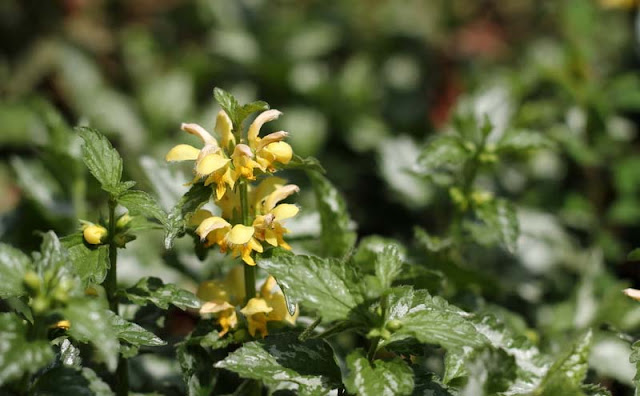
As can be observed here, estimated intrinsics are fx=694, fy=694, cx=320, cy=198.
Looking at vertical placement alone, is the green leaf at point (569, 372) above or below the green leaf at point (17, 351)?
above

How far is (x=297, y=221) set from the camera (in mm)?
1308

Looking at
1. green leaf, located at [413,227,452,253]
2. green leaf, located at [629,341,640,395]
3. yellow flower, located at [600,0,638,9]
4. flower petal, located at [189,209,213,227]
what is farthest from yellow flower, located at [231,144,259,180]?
yellow flower, located at [600,0,638,9]

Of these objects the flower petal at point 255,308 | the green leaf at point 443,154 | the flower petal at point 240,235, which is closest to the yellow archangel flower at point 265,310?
the flower petal at point 255,308

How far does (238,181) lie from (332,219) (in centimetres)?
30

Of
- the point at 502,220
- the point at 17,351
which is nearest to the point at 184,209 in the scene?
the point at 17,351

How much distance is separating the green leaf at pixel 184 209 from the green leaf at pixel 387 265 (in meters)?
0.25

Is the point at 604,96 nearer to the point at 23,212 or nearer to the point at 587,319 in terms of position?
the point at 587,319

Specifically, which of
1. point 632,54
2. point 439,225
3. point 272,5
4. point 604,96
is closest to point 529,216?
point 439,225

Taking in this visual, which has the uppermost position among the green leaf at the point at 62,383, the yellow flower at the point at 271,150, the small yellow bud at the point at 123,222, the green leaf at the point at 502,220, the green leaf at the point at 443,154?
the green leaf at the point at 443,154

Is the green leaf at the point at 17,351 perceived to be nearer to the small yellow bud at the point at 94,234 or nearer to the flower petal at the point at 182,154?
the small yellow bud at the point at 94,234

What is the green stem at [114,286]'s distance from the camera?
1.00 metres

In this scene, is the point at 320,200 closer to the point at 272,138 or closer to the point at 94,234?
the point at 272,138

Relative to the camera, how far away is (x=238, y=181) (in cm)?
96

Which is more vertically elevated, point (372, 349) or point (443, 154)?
point (443, 154)
